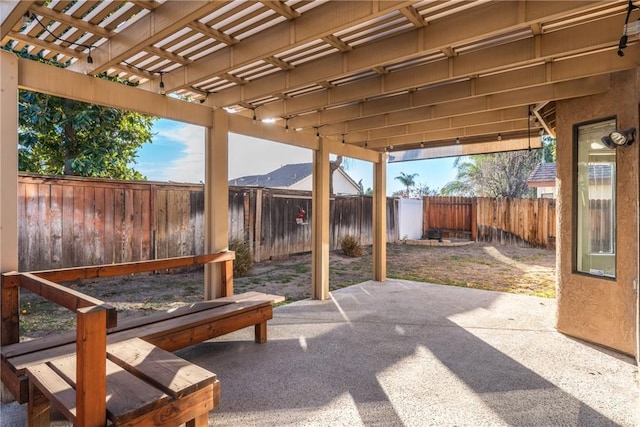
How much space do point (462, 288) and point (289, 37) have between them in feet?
17.1

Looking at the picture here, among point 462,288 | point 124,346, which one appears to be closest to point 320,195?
point 462,288

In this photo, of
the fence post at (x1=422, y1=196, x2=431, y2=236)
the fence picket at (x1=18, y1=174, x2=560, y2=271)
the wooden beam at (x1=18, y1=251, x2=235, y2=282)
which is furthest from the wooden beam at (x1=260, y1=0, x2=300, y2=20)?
the fence post at (x1=422, y1=196, x2=431, y2=236)

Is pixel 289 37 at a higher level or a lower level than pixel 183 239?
higher

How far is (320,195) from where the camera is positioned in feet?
17.6

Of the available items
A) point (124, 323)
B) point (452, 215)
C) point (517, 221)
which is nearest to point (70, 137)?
point (124, 323)

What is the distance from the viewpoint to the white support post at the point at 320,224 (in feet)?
17.6

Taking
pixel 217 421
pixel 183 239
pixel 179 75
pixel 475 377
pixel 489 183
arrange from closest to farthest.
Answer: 1. pixel 217 421
2. pixel 475 377
3. pixel 179 75
4. pixel 183 239
5. pixel 489 183

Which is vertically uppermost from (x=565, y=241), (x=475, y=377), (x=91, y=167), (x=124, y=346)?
(x=91, y=167)

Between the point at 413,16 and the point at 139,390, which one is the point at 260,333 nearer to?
the point at 139,390

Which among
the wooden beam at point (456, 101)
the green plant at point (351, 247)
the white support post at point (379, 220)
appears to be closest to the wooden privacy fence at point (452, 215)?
the green plant at point (351, 247)

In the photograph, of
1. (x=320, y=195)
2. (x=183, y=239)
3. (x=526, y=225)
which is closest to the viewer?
(x=320, y=195)

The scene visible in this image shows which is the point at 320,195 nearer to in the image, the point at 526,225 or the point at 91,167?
the point at 91,167

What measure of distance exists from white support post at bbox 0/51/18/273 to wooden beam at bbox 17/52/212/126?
11 centimetres

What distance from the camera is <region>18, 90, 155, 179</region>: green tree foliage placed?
6.02m
